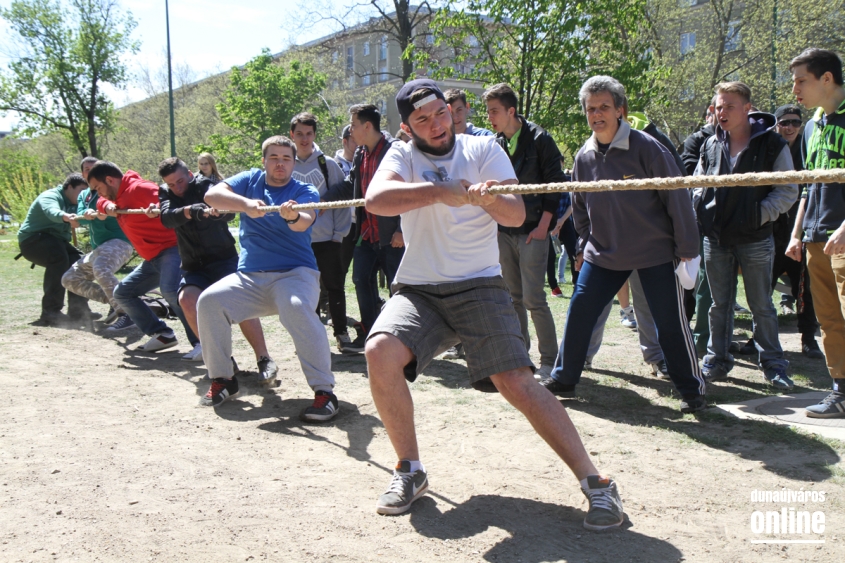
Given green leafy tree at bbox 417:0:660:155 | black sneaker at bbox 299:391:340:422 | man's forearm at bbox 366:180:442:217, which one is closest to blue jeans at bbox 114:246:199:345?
black sneaker at bbox 299:391:340:422

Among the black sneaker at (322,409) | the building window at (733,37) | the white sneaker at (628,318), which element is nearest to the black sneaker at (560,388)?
the black sneaker at (322,409)

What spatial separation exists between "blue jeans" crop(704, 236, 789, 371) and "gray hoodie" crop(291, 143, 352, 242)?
3.41 metres

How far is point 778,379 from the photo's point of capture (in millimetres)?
5316

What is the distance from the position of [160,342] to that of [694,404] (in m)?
5.04

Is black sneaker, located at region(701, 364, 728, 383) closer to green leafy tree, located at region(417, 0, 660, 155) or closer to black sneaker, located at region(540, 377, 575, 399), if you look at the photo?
black sneaker, located at region(540, 377, 575, 399)

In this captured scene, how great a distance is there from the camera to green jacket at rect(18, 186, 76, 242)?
28.7 feet

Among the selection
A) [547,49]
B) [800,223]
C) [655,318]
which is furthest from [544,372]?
[547,49]

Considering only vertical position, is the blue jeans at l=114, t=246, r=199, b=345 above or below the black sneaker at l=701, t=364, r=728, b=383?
above

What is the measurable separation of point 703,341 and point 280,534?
4.43 meters

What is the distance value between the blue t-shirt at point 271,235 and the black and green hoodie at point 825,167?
3.26m

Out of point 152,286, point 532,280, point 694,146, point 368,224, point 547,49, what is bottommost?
point 152,286

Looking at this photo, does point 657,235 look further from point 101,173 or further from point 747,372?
point 101,173

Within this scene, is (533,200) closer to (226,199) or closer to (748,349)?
(226,199)

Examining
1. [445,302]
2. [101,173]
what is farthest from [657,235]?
[101,173]
